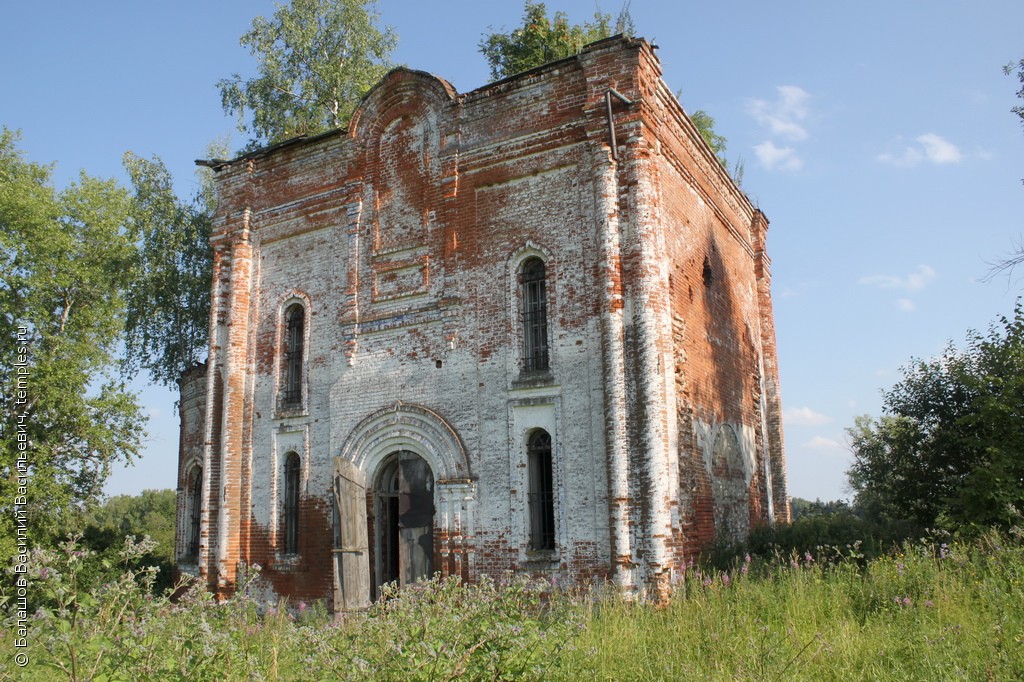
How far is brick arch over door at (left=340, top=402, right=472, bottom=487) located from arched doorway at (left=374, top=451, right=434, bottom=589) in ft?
0.66

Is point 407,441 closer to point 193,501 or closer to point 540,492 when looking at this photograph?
point 540,492

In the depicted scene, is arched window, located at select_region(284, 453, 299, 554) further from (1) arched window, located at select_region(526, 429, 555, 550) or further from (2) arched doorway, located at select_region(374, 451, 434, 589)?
(1) arched window, located at select_region(526, 429, 555, 550)

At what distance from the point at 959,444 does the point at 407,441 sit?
1037cm

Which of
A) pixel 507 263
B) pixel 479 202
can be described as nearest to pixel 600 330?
pixel 507 263

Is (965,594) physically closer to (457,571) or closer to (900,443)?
(457,571)

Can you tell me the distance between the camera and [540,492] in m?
11.2

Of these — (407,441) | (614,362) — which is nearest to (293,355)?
(407,441)

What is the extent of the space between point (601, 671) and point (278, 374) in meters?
9.06

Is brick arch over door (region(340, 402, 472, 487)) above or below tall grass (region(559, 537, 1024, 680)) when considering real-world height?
above

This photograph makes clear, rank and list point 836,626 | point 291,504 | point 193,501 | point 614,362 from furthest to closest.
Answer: point 193,501
point 291,504
point 614,362
point 836,626

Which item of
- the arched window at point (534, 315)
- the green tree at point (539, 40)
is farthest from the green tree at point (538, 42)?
the arched window at point (534, 315)

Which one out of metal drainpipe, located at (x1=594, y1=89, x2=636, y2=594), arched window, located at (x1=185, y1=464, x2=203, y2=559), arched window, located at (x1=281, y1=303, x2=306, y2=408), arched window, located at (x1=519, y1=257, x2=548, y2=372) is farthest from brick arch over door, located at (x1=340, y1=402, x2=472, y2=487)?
arched window, located at (x1=185, y1=464, x2=203, y2=559)

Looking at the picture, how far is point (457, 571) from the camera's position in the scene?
11.3 metres

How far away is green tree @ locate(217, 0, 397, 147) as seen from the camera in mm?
22281
